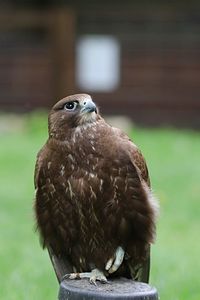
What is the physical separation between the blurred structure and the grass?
6.05 m

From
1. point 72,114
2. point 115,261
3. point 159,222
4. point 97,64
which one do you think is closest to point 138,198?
point 115,261

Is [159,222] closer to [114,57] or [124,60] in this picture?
[124,60]

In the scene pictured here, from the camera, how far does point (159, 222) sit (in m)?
10.1

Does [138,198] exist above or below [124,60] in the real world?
above

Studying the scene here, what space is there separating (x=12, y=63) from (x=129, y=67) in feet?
9.56

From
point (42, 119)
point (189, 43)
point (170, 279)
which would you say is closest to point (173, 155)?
point (42, 119)

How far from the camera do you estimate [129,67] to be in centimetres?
2498

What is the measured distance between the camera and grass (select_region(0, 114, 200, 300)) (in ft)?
23.5

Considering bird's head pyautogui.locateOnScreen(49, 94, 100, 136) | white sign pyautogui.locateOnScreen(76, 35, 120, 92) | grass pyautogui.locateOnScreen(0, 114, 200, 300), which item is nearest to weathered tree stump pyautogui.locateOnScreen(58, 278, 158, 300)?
bird's head pyautogui.locateOnScreen(49, 94, 100, 136)

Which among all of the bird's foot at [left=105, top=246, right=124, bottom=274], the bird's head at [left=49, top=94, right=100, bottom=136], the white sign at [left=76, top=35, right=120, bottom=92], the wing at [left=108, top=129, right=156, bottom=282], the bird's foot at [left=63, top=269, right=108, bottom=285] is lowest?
the white sign at [left=76, top=35, right=120, bottom=92]

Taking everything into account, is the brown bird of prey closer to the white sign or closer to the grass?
the grass

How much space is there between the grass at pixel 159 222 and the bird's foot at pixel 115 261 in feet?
2.50

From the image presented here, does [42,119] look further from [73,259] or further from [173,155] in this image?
[73,259]

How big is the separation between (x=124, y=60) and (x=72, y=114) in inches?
775
